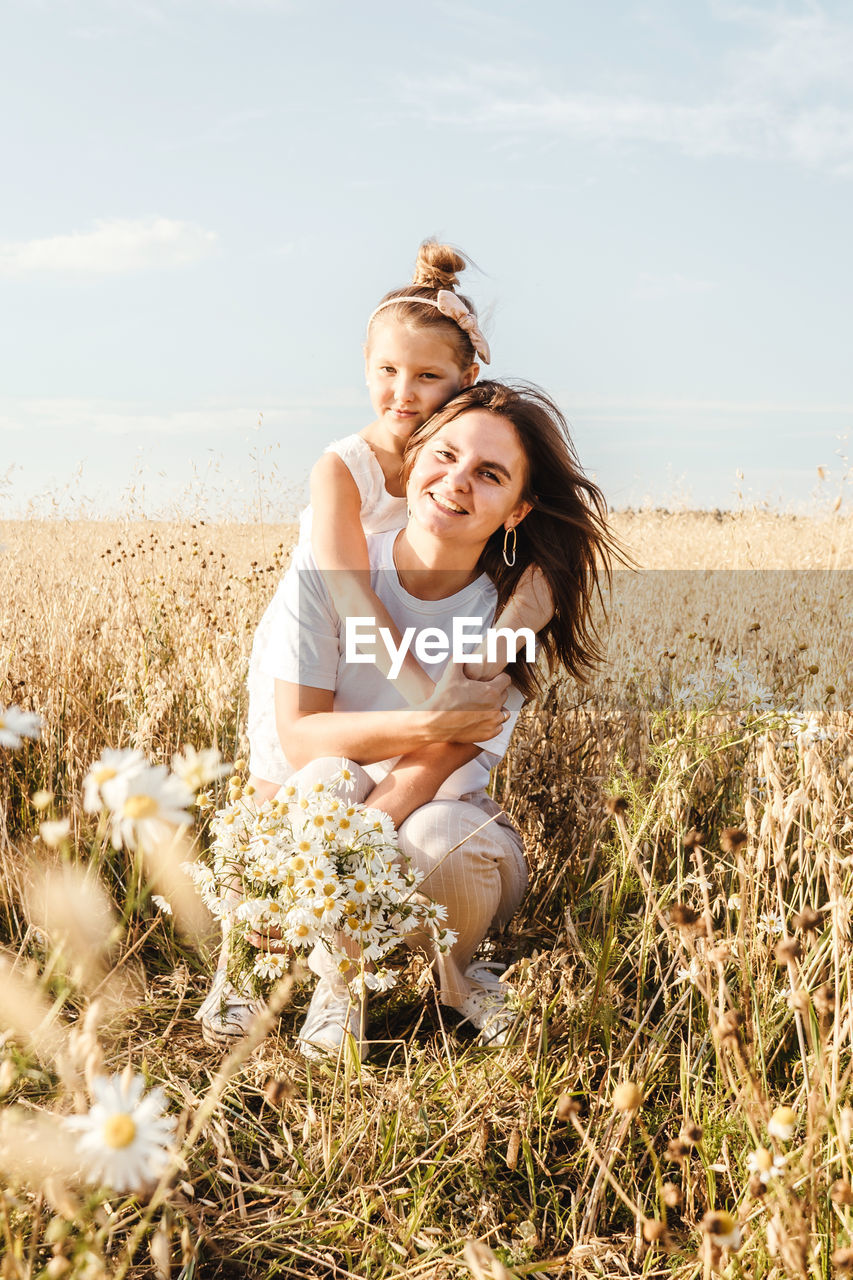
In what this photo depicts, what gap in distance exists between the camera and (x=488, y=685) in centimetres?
261

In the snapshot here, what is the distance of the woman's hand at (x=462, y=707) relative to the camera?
101 inches

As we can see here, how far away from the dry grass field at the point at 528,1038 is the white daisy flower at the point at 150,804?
4.4 inches

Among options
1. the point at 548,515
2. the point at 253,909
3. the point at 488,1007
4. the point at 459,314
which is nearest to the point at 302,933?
the point at 253,909

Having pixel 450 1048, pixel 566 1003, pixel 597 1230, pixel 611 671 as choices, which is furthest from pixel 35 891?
pixel 611 671

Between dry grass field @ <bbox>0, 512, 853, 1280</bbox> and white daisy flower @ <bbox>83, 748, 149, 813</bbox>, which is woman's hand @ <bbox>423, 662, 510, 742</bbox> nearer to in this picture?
dry grass field @ <bbox>0, 512, 853, 1280</bbox>

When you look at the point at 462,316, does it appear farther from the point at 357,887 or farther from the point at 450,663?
the point at 357,887

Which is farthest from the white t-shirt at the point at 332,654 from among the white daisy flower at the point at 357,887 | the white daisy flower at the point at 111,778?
the white daisy flower at the point at 111,778

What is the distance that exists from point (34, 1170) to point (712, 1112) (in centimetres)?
120

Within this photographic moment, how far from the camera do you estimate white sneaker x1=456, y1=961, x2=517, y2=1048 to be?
224cm

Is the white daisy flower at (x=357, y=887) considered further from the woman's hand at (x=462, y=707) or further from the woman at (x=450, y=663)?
the woman's hand at (x=462, y=707)

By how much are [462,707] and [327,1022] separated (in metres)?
0.83

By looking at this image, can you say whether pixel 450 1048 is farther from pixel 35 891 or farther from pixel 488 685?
pixel 35 891

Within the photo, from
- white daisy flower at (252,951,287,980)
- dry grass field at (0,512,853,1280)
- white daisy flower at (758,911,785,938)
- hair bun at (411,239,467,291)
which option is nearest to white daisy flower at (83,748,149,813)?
dry grass field at (0,512,853,1280)

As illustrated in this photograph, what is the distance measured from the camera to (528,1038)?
6.71ft
